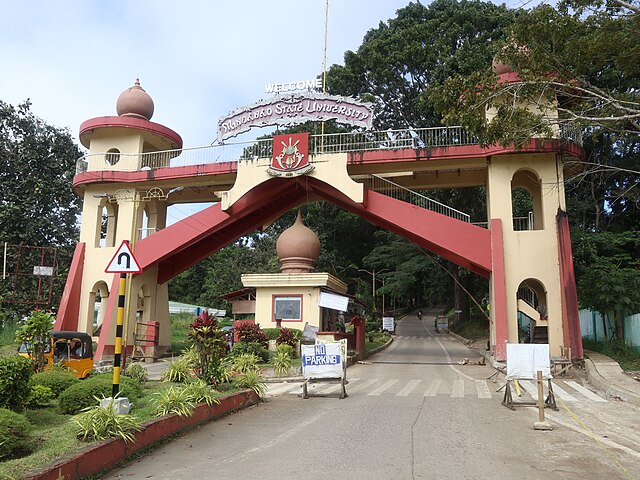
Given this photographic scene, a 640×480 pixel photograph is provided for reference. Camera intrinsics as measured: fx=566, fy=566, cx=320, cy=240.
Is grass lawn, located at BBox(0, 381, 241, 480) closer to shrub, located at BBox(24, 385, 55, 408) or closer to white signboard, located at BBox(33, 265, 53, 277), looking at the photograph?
shrub, located at BBox(24, 385, 55, 408)

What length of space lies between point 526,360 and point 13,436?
933 centimetres

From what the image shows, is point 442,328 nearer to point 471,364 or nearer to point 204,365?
point 471,364

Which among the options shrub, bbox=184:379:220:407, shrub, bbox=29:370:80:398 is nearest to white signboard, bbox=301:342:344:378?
shrub, bbox=184:379:220:407

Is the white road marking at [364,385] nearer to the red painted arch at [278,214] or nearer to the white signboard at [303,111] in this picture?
the red painted arch at [278,214]

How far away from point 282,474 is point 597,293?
17.2 meters

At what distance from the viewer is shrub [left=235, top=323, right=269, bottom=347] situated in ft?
70.5

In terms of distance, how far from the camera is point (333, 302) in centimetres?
2359

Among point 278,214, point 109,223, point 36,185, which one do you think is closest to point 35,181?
point 36,185

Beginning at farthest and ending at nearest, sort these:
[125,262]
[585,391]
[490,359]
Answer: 1. [490,359]
2. [585,391]
3. [125,262]

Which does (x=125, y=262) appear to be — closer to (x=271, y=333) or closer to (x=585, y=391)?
(x=585, y=391)

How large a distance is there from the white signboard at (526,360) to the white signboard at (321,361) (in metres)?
4.01

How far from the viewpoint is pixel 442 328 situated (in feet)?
175

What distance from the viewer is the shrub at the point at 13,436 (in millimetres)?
6145

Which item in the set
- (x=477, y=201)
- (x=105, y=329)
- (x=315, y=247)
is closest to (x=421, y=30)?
(x=477, y=201)
